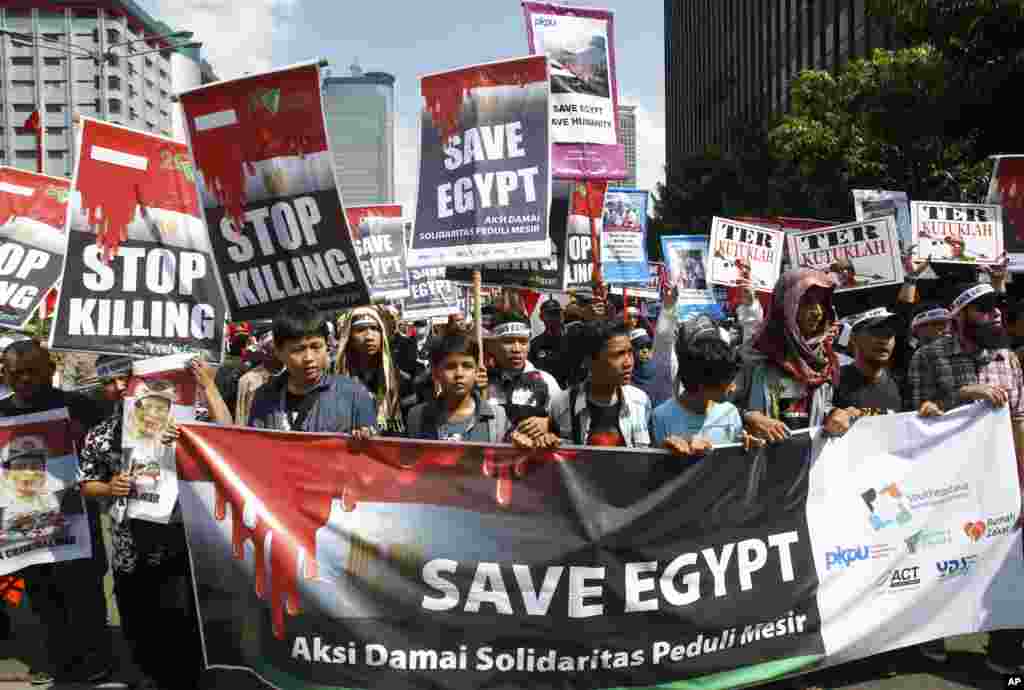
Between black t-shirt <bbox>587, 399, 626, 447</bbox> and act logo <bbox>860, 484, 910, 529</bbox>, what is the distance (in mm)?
1129

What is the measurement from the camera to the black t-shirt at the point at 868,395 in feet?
13.4

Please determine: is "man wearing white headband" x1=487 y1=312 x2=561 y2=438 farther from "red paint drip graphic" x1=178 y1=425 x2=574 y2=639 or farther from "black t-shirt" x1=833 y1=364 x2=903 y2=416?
"black t-shirt" x1=833 y1=364 x2=903 y2=416

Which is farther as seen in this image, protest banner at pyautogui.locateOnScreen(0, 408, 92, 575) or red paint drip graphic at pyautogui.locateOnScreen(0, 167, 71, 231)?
red paint drip graphic at pyautogui.locateOnScreen(0, 167, 71, 231)

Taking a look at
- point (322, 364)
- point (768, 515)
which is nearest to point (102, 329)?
point (322, 364)

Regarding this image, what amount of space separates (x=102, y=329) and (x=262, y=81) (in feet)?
4.37

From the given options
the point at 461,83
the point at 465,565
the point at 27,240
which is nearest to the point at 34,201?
the point at 27,240

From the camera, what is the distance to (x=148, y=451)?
3.68 m

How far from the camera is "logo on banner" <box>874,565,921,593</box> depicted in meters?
3.88

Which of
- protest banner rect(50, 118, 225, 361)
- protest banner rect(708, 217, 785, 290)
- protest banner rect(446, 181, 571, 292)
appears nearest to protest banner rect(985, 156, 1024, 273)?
protest banner rect(708, 217, 785, 290)

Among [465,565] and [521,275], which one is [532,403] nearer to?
[465,565]

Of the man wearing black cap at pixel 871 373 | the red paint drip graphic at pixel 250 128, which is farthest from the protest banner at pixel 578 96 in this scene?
the red paint drip graphic at pixel 250 128

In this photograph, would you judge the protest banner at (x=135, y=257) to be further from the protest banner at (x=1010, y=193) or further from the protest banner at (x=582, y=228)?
the protest banner at (x=1010, y=193)

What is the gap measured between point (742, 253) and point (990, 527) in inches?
172

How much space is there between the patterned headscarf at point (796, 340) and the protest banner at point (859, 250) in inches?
140
